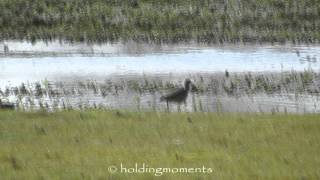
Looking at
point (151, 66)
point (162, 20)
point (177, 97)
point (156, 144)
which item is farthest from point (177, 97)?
point (162, 20)

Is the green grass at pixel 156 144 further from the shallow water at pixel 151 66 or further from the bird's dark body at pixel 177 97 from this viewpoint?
the shallow water at pixel 151 66

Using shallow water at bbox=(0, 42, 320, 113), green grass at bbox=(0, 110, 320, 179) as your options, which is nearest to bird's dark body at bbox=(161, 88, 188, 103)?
shallow water at bbox=(0, 42, 320, 113)

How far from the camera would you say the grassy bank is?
4566 cm

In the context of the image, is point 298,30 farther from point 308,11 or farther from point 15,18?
point 15,18

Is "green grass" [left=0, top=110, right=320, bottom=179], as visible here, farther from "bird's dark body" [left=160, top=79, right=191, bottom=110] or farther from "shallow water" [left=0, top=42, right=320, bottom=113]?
"shallow water" [left=0, top=42, right=320, bottom=113]

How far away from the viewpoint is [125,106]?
24969mm

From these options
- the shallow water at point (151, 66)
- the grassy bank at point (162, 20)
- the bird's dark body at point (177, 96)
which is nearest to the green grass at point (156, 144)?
the bird's dark body at point (177, 96)

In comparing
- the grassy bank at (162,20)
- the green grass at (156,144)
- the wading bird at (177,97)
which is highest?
the green grass at (156,144)

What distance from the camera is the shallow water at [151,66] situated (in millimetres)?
25672

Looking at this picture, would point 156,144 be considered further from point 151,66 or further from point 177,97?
point 151,66

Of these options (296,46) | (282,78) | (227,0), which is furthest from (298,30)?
(282,78)

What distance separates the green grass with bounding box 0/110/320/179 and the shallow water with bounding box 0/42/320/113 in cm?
649

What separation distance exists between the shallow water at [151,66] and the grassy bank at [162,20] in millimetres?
3120

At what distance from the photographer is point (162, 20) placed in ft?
162
